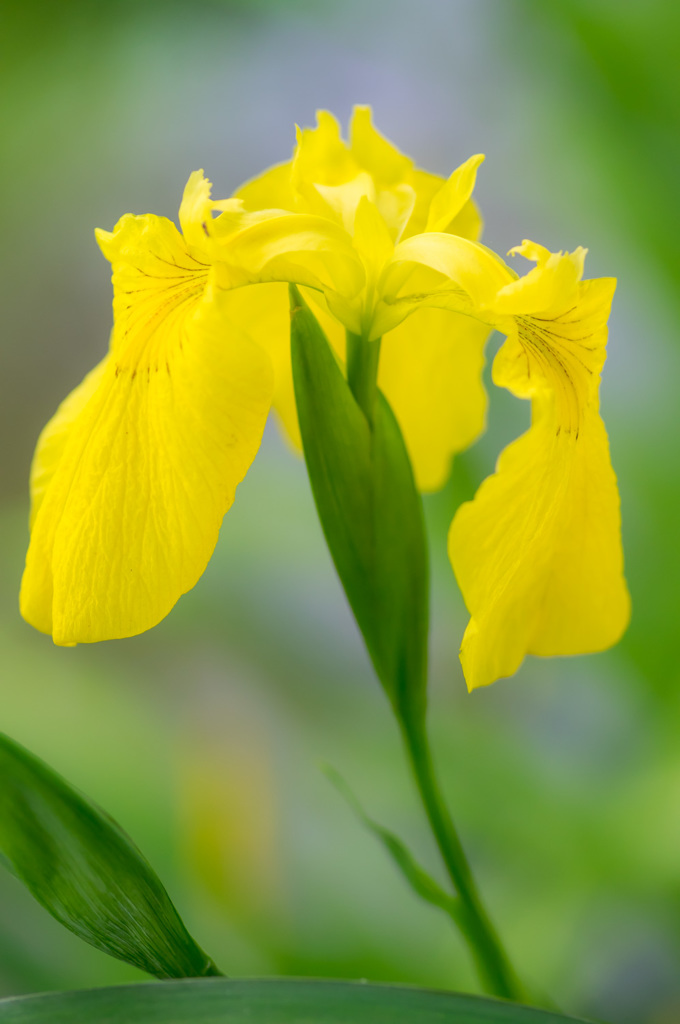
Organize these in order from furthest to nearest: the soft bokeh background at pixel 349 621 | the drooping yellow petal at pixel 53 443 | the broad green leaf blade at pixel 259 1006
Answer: the soft bokeh background at pixel 349 621 < the drooping yellow petal at pixel 53 443 < the broad green leaf blade at pixel 259 1006

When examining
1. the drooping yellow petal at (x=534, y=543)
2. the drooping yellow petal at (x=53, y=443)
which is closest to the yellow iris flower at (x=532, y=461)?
the drooping yellow petal at (x=534, y=543)

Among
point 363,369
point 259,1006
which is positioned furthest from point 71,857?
point 363,369

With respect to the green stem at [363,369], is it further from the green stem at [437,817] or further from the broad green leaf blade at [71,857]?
the broad green leaf blade at [71,857]

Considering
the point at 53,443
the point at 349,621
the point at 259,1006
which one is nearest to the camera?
the point at 259,1006

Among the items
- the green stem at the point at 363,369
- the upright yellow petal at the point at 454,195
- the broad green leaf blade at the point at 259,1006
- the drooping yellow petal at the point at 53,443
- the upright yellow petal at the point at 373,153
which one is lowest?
the broad green leaf blade at the point at 259,1006

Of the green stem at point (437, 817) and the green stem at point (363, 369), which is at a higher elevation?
the green stem at point (363, 369)

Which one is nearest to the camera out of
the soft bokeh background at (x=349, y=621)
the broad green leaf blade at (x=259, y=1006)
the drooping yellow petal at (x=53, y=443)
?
the broad green leaf blade at (x=259, y=1006)

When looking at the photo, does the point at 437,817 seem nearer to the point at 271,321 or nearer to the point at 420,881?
the point at 420,881

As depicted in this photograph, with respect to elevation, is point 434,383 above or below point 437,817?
above
